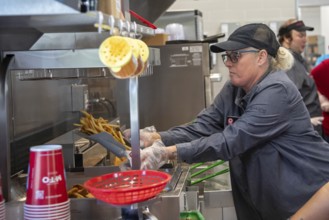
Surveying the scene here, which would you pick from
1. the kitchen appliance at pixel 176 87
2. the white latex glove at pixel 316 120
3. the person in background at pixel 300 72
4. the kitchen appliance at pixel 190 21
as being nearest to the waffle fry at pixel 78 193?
the kitchen appliance at pixel 176 87

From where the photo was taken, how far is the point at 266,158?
2309mm

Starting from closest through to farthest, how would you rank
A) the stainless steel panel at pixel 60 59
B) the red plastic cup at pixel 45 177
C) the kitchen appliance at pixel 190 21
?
the red plastic cup at pixel 45 177 < the stainless steel panel at pixel 60 59 < the kitchen appliance at pixel 190 21

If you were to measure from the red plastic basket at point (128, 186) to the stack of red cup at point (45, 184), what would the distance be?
0.08 m

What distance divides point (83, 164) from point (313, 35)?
7409mm

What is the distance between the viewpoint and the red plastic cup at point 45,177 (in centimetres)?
137

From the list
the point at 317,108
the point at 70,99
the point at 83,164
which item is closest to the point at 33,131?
the point at 83,164

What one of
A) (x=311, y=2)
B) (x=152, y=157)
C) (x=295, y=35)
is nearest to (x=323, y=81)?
(x=295, y=35)

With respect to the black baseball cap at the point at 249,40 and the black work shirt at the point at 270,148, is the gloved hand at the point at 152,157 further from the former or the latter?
the black baseball cap at the point at 249,40

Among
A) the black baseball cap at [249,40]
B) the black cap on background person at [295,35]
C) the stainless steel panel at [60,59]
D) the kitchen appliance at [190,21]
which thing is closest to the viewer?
the stainless steel panel at [60,59]

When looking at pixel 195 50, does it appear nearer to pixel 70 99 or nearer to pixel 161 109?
pixel 161 109

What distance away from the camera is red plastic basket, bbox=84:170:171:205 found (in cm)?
130

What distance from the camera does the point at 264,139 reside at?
7.30ft

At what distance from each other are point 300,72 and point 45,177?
3.10 m

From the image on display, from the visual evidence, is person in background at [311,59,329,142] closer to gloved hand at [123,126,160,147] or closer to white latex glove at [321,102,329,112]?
white latex glove at [321,102,329,112]
